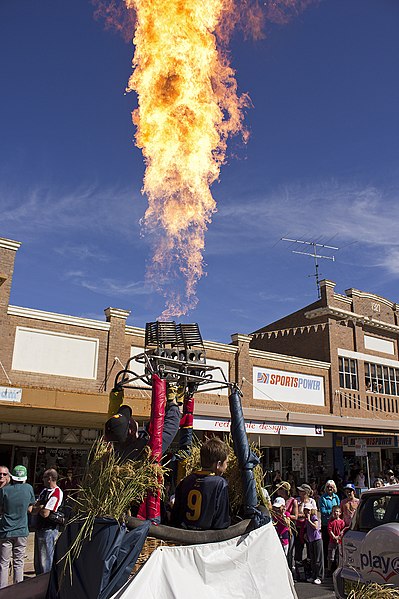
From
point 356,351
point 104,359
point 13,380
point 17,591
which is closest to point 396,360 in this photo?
point 356,351

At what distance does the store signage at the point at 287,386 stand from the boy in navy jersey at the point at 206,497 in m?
19.5

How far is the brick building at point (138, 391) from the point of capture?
17.0 metres

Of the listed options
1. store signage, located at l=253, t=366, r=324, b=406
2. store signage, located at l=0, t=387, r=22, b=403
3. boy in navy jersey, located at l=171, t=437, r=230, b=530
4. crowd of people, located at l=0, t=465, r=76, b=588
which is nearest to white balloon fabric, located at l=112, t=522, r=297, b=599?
boy in navy jersey, located at l=171, t=437, r=230, b=530

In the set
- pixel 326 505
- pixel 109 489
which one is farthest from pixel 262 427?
pixel 109 489

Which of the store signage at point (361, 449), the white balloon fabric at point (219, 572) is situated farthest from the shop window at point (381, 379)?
the white balloon fabric at point (219, 572)

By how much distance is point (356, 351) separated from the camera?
2923 centimetres

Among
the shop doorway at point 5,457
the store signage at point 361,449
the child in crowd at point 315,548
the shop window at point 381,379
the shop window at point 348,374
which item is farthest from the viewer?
the shop window at point 381,379

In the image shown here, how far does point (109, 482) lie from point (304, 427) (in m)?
18.5

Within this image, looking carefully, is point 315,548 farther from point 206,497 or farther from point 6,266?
point 6,266

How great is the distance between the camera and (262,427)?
19.9 meters

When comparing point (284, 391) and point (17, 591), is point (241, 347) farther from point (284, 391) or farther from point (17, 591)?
point (17, 591)

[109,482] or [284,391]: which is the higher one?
[284,391]

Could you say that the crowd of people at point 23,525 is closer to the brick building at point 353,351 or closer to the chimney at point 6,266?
the chimney at point 6,266

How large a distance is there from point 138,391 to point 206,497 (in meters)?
16.2
